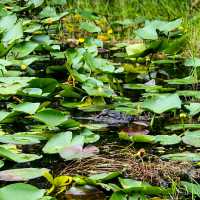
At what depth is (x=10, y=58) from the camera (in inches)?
93.6

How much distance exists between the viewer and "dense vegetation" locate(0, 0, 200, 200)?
1.28 meters

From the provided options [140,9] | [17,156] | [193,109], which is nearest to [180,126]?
[193,109]

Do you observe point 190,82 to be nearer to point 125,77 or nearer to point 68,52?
point 125,77

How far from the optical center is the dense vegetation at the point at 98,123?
128 cm

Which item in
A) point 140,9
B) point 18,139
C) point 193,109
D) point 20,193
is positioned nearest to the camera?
point 20,193

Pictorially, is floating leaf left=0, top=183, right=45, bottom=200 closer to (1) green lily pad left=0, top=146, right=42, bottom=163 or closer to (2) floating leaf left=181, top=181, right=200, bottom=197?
(1) green lily pad left=0, top=146, right=42, bottom=163

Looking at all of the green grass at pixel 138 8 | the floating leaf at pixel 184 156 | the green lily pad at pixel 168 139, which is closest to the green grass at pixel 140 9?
the green grass at pixel 138 8

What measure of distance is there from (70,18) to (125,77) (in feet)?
4.98

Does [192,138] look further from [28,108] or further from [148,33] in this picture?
[148,33]

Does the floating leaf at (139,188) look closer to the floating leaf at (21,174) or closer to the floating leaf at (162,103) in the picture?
the floating leaf at (21,174)

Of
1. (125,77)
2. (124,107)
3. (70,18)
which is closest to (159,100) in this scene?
(124,107)

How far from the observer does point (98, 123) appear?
1.75 metres

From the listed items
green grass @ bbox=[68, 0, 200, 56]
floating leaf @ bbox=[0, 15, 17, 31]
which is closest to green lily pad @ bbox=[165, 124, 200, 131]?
floating leaf @ bbox=[0, 15, 17, 31]

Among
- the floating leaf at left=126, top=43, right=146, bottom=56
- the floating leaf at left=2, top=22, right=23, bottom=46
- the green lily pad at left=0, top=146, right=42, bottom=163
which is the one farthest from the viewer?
the floating leaf at left=126, top=43, right=146, bottom=56
